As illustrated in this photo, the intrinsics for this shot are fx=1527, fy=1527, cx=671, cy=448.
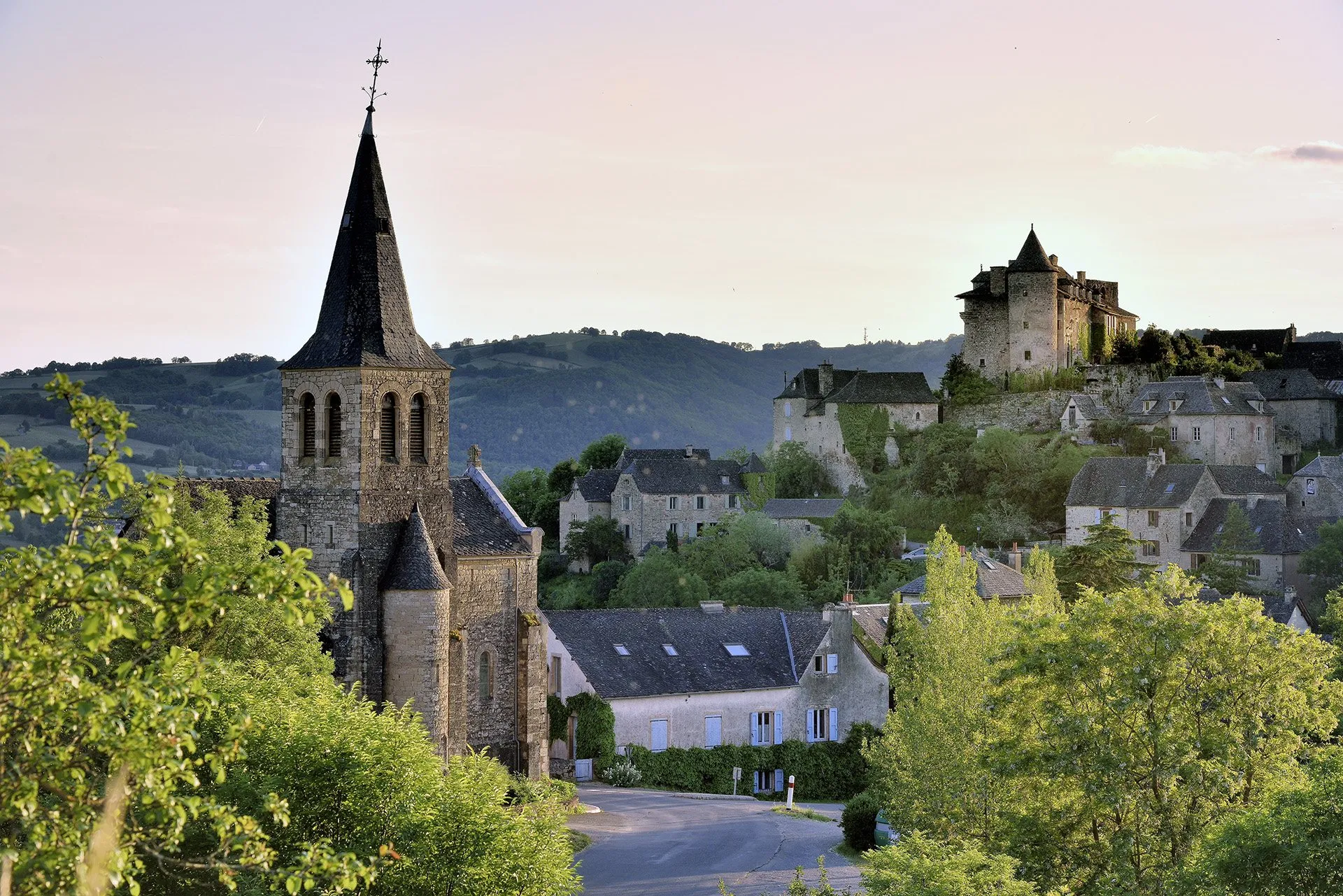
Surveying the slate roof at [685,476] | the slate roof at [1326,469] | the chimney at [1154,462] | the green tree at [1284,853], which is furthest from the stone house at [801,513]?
the green tree at [1284,853]

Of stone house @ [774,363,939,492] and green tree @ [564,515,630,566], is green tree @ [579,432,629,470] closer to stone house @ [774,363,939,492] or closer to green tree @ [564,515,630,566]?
stone house @ [774,363,939,492]

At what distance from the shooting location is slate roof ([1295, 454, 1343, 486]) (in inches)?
2933

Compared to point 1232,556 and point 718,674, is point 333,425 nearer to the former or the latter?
point 718,674

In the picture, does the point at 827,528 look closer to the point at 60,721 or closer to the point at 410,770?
the point at 410,770

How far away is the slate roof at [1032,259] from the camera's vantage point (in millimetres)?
87250

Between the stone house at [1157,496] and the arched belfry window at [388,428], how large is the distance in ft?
143

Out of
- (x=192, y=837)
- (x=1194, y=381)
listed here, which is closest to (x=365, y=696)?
(x=192, y=837)

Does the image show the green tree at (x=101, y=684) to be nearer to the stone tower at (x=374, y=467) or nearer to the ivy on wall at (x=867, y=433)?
the stone tower at (x=374, y=467)

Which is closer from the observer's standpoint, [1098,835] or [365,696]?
[1098,835]

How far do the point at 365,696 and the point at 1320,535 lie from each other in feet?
157

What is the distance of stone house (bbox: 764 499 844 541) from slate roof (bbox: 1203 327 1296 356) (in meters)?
28.3

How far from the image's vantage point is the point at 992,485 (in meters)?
80.7

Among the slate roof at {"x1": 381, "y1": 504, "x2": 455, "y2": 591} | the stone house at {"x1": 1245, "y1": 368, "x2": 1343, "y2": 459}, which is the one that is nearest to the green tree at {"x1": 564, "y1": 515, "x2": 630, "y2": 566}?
the stone house at {"x1": 1245, "y1": 368, "x2": 1343, "y2": 459}

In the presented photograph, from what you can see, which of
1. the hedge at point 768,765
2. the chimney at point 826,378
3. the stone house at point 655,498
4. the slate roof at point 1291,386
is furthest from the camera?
the chimney at point 826,378
